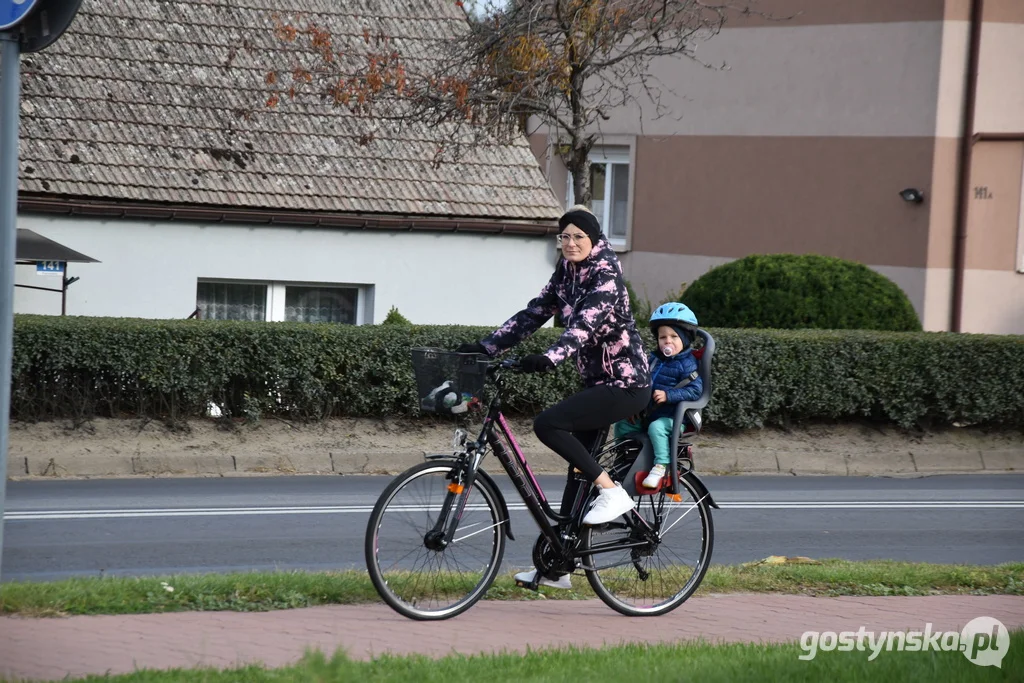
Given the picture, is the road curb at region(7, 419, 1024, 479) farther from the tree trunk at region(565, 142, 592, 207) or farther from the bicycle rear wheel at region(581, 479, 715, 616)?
the bicycle rear wheel at region(581, 479, 715, 616)

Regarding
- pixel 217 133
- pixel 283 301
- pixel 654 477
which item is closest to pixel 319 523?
pixel 654 477

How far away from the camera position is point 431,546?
636cm

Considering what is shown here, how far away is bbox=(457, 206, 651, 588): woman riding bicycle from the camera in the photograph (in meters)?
6.45

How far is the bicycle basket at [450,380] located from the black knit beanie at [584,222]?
0.86 m

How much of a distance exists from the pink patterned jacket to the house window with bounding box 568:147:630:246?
19479mm

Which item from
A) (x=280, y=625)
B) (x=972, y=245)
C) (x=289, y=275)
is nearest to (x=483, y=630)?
(x=280, y=625)

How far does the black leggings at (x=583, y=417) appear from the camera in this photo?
21.2 feet

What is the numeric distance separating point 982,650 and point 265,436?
9717 millimetres

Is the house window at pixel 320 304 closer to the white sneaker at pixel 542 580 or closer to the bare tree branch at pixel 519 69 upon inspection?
the bare tree branch at pixel 519 69

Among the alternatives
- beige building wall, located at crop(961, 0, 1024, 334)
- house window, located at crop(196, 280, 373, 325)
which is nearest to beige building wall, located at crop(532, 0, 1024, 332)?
beige building wall, located at crop(961, 0, 1024, 334)

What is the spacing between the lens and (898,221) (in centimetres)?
2183

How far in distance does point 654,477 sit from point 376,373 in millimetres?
8317

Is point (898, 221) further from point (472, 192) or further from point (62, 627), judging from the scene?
point (62, 627)

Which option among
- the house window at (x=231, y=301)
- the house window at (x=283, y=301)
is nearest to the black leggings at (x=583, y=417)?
the house window at (x=283, y=301)
